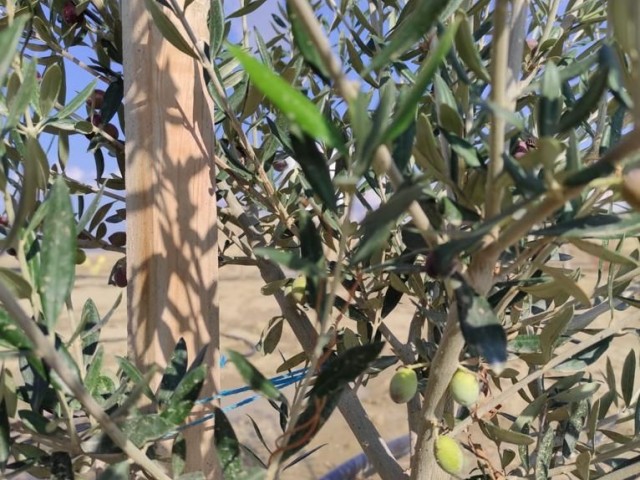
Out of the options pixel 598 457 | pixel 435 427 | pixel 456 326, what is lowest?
pixel 598 457

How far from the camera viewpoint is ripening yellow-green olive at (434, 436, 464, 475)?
0.56 metres

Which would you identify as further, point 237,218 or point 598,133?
point 237,218

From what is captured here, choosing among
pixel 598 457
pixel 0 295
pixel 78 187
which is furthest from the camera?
pixel 78 187

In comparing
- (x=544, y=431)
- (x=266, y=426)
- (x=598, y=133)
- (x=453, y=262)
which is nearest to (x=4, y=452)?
(x=453, y=262)

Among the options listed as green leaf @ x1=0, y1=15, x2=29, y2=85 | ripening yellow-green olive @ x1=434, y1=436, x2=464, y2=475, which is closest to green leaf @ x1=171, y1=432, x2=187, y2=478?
ripening yellow-green olive @ x1=434, y1=436, x2=464, y2=475

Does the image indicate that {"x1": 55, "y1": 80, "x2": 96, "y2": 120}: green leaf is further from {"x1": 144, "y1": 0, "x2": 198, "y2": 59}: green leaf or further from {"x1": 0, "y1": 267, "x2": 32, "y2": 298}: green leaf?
{"x1": 0, "y1": 267, "x2": 32, "y2": 298}: green leaf

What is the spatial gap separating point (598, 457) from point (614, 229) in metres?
0.56

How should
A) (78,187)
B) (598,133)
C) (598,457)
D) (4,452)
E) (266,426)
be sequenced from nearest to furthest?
(4,452), (598,133), (598,457), (78,187), (266,426)

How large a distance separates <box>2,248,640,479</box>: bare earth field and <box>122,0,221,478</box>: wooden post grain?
31cm

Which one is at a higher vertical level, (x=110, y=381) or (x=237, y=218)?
(x=237, y=218)

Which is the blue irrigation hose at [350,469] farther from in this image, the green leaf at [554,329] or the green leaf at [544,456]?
the green leaf at [554,329]

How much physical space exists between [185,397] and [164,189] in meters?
0.31

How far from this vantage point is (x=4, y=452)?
0.43 m

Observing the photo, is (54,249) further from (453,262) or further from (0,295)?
(453,262)
